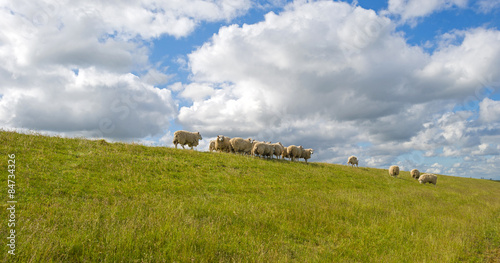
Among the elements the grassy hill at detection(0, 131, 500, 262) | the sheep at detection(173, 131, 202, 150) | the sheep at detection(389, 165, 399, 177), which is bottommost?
the sheep at detection(389, 165, 399, 177)

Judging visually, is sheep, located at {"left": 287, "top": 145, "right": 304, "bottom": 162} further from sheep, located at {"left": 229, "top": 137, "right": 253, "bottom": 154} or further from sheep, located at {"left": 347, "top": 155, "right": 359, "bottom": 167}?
sheep, located at {"left": 347, "top": 155, "right": 359, "bottom": 167}

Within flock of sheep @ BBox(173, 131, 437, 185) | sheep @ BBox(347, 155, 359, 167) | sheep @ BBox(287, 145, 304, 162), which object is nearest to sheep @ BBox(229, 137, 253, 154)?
flock of sheep @ BBox(173, 131, 437, 185)

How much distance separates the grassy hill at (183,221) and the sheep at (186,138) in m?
13.3

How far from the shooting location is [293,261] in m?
6.44

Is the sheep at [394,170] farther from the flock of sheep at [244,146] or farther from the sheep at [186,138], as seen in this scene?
the sheep at [186,138]

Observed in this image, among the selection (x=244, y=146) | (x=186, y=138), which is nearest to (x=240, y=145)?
(x=244, y=146)

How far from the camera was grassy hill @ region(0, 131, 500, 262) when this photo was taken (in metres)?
5.93

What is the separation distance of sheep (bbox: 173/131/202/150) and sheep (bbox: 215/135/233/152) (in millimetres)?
2904

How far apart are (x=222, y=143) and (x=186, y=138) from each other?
4971 mm

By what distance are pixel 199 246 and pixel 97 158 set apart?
13.7 metres

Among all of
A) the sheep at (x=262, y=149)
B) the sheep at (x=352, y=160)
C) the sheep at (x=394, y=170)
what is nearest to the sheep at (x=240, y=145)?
the sheep at (x=262, y=149)

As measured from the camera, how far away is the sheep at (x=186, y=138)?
3194 centimetres

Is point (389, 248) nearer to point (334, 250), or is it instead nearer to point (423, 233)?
point (334, 250)

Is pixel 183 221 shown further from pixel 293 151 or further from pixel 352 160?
pixel 352 160
